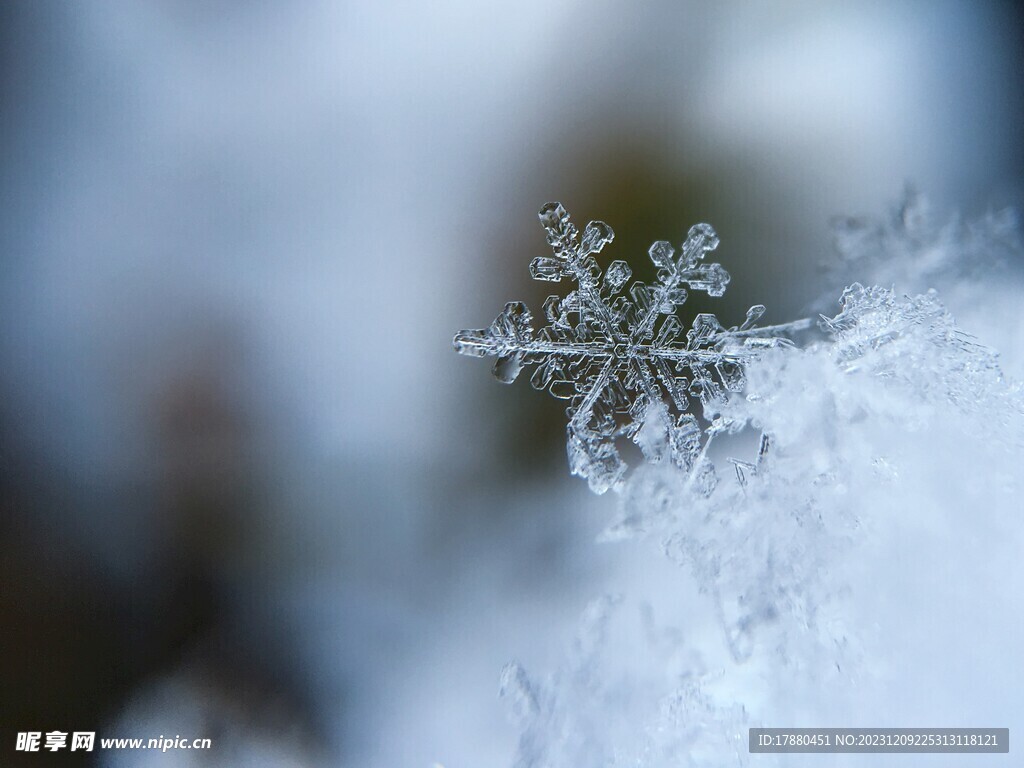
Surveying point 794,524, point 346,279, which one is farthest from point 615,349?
point 346,279

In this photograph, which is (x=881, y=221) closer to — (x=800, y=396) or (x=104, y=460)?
(x=800, y=396)

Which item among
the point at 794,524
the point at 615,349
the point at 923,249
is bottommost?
the point at 794,524

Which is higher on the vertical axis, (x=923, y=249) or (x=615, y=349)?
(x=923, y=249)

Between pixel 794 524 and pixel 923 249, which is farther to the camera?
pixel 923 249

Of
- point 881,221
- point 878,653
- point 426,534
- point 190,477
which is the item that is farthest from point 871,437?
point 190,477

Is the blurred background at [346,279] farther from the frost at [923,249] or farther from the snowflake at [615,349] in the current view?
the snowflake at [615,349]

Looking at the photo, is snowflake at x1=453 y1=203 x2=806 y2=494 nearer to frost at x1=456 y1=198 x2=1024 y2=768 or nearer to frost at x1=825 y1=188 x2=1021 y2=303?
frost at x1=456 y1=198 x2=1024 y2=768

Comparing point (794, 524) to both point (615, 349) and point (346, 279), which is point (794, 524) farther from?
point (346, 279)
